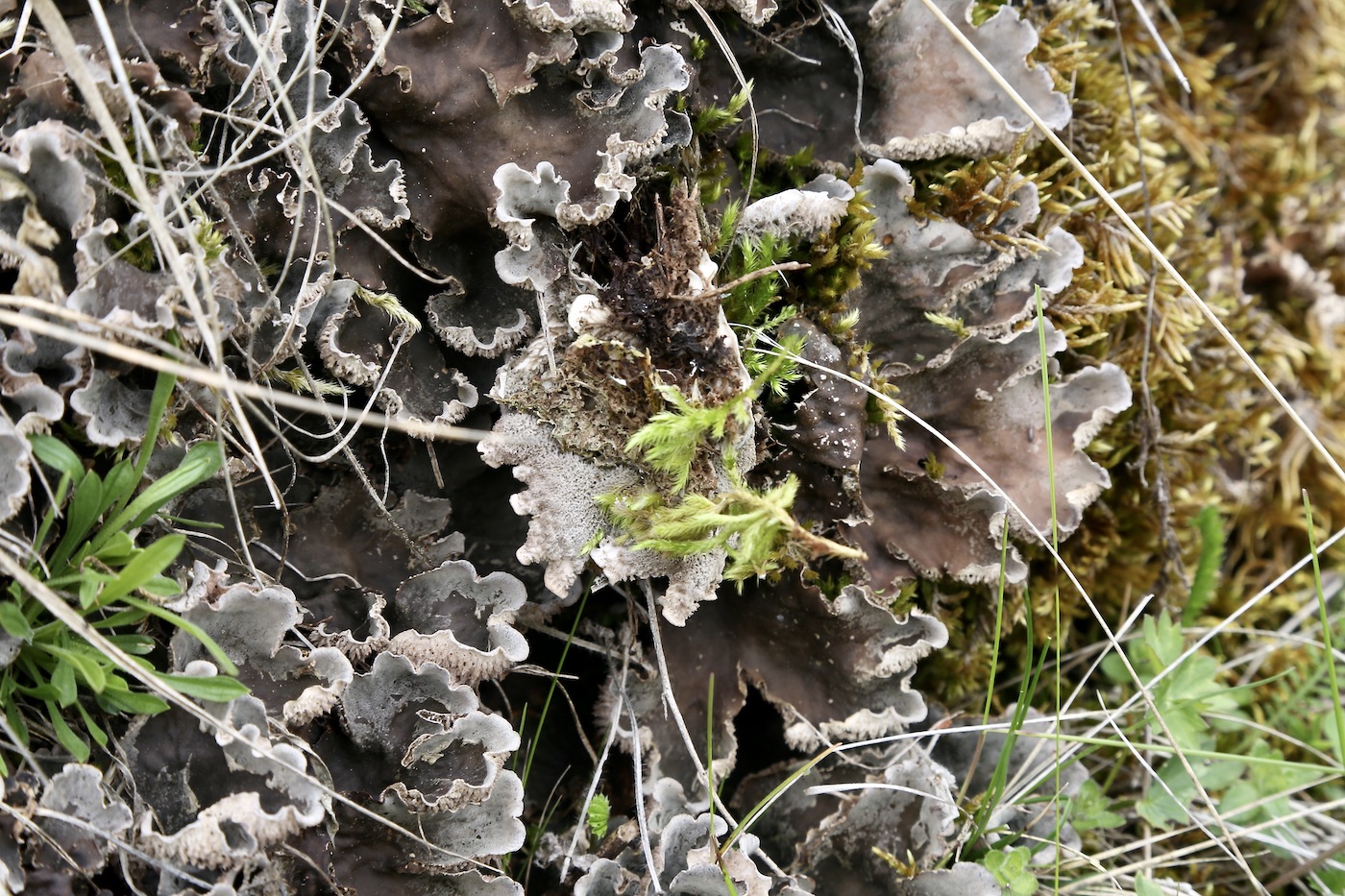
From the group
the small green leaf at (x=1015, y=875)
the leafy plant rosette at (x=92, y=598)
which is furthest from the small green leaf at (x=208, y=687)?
the small green leaf at (x=1015, y=875)

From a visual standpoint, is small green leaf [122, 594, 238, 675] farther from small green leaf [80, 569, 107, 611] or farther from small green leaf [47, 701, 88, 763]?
small green leaf [47, 701, 88, 763]

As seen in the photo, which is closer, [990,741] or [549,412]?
[549,412]

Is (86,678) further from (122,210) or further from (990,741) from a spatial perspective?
(990,741)

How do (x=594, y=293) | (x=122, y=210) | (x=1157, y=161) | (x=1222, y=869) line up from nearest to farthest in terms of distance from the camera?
(x=122, y=210), (x=594, y=293), (x=1222, y=869), (x=1157, y=161)

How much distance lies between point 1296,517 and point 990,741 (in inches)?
67.5

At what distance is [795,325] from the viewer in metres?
2.42

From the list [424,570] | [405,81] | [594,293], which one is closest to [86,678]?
[424,570]

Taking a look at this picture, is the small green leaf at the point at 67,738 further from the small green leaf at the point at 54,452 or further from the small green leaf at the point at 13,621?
the small green leaf at the point at 54,452

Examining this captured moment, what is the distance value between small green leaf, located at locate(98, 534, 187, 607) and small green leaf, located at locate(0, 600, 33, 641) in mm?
152

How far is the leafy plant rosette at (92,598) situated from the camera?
73.7 inches

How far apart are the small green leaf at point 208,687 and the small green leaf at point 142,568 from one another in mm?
194

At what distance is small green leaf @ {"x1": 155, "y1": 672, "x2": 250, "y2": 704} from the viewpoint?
1.91m

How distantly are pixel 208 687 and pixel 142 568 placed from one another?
28 cm

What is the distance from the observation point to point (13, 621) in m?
1.86
